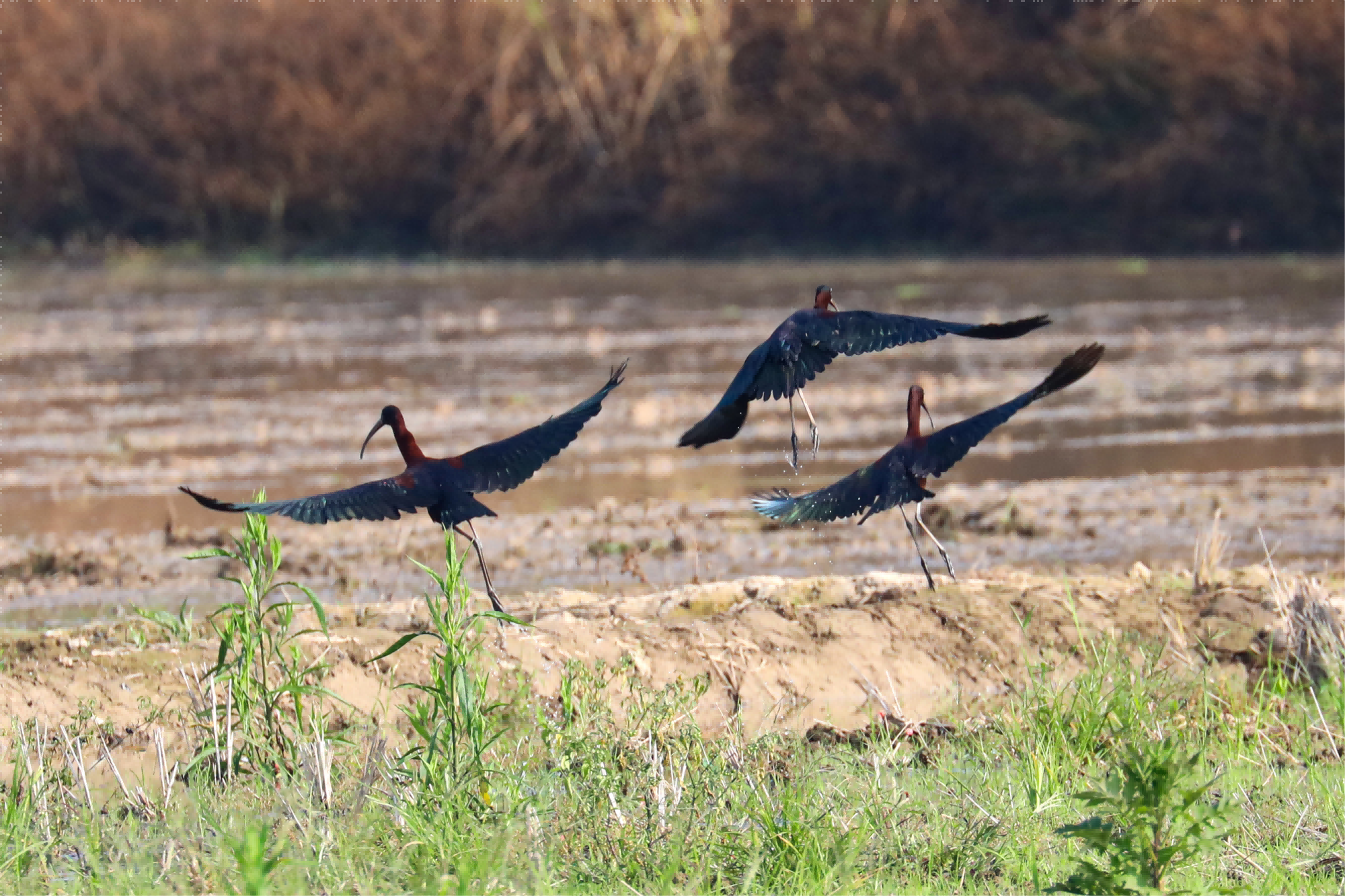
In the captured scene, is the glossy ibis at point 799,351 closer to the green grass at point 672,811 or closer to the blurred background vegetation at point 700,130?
the green grass at point 672,811

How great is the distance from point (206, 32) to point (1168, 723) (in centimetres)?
2099

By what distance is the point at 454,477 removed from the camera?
4332mm

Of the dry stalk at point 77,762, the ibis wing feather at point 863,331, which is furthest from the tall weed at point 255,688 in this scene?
the ibis wing feather at point 863,331

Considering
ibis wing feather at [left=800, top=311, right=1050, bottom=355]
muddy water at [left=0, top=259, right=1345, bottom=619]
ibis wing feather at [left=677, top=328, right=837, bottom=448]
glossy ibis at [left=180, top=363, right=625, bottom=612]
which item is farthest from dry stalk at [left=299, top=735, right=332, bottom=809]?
muddy water at [left=0, top=259, right=1345, bottom=619]

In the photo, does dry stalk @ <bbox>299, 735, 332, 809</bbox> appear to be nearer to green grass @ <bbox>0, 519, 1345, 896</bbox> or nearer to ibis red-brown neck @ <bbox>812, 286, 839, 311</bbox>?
green grass @ <bbox>0, 519, 1345, 896</bbox>

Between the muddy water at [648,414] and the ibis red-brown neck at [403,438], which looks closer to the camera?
the ibis red-brown neck at [403,438]

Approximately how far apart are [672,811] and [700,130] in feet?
57.5

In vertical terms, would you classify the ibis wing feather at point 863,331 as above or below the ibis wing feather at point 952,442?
above

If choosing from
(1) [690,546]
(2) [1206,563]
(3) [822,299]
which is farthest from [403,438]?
(1) [690,546]

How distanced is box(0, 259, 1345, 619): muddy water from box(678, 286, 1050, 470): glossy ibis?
288 centimetres

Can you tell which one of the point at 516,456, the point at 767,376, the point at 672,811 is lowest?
the point at 672,811

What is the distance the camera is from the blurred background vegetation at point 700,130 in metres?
20.0

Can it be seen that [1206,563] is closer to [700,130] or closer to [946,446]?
[946,446]

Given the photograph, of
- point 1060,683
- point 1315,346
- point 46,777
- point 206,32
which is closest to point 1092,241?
point 1315,346
